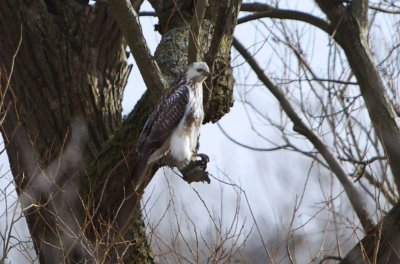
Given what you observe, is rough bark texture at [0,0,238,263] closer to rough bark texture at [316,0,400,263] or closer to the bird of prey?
the bird of prey

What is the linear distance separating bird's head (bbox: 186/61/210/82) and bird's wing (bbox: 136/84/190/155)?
5.5 inches

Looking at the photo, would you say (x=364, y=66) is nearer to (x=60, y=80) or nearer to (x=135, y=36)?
(x=60, y=80)

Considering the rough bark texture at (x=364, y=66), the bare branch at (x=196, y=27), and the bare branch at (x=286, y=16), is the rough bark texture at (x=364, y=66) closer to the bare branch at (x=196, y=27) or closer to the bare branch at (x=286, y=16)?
the bare branch at (x=286, y=16)

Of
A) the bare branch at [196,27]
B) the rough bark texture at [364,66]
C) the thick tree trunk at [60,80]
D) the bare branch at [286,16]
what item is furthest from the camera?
the bare branch at [286,16]

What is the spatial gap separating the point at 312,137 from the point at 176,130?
2557 millimetres

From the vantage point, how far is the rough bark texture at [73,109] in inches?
310

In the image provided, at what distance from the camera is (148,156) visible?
740cm

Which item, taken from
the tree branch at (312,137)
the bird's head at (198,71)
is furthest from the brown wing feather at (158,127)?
the tree branch at (312,137)

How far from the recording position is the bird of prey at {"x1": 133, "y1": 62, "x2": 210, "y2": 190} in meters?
7.30

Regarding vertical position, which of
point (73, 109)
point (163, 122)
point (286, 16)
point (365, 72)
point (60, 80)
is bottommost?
point (163, 122)

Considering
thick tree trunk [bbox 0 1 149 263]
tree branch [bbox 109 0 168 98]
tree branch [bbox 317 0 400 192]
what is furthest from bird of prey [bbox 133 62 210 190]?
tree branch [bbox 317 0 400 192]

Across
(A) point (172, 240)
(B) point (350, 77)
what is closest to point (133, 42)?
(A) point (172, 240)

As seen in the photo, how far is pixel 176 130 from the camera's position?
7.54 m

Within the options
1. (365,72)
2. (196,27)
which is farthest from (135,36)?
(365,72)
